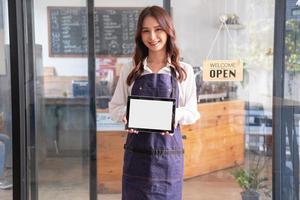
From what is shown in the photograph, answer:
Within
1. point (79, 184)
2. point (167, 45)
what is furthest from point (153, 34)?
point (79, 184)

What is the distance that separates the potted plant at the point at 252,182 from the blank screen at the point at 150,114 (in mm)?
1440

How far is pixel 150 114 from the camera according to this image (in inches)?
64.4

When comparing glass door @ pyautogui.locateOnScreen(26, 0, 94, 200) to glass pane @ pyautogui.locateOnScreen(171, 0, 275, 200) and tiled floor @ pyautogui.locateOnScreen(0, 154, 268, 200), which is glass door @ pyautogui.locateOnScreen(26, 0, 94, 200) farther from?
glass pane @ pyautogui.locateOnScreen(171, 0, 275, 200)

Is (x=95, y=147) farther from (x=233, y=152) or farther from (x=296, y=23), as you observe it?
(x=296, y=23)

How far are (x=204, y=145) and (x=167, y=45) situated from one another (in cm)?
135

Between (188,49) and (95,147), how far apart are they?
3.33ft

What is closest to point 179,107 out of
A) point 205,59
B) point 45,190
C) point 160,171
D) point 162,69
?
point 162,69

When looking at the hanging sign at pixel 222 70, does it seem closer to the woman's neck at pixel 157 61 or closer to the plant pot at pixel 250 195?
the plant pot at pixel 250 195

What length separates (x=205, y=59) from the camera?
107 inches

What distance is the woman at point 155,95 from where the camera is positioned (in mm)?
1662

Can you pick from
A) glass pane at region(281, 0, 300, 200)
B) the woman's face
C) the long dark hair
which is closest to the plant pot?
glass pane at region(281, 0, 300, 200)

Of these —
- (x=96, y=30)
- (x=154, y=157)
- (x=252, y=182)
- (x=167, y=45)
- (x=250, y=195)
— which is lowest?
(x=250, y=195)

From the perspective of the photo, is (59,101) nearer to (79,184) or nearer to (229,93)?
(79,184)

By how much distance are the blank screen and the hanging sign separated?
3.73ft
